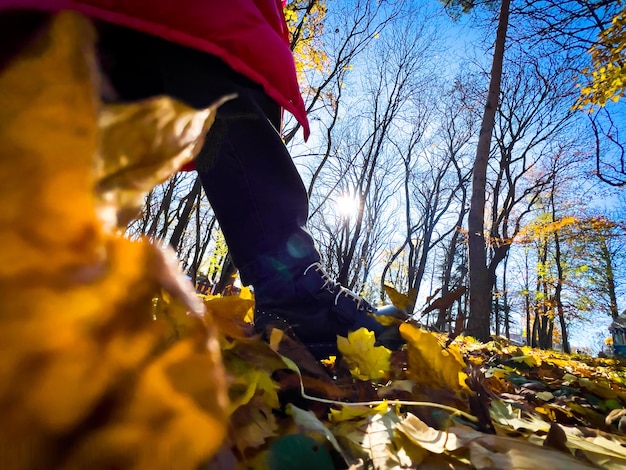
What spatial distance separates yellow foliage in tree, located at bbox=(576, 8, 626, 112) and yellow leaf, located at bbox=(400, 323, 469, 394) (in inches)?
206

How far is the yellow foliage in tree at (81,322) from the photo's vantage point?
172mm

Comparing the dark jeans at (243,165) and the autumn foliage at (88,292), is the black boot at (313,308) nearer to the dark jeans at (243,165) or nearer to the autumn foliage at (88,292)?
the dark jeans at (243,165)

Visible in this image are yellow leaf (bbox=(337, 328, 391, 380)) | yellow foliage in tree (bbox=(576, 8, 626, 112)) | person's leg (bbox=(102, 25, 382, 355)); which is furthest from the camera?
yellow foliage in tree (bbox=(576, 8, 626, 112))

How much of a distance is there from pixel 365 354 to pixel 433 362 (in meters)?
0.15

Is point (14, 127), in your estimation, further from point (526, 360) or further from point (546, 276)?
point (546, 276)

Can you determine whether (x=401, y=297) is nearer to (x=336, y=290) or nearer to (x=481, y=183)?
(x=336, y=290)

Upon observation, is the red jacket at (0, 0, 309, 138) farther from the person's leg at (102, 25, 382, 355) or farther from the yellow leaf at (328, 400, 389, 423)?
the yellow leaf at (328, 400, 389, 423)

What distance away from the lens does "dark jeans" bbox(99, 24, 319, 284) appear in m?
0.95

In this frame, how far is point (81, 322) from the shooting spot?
0.18 meters

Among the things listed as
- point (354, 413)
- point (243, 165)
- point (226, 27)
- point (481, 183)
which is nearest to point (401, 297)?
point (354, 413)

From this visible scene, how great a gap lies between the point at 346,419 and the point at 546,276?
20.4 m

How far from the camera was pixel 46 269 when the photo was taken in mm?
182

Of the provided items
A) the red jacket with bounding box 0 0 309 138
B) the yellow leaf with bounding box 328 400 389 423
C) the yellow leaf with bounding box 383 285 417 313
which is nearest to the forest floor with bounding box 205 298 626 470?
the yellow leaf with bounding box 328 400 389 423

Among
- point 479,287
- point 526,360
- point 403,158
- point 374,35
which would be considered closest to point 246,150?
point 526,360
